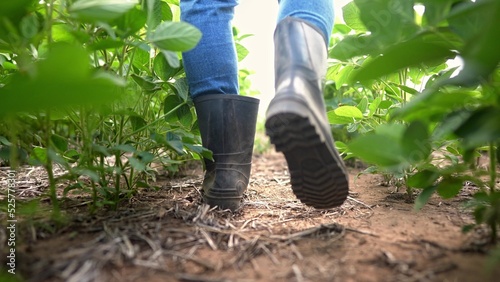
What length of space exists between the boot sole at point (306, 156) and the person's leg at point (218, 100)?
234 mm

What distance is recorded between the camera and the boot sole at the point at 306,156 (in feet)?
2.41

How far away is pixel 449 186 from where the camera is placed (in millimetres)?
764

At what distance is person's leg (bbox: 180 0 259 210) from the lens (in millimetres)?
1011

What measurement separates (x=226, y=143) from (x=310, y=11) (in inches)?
16.1

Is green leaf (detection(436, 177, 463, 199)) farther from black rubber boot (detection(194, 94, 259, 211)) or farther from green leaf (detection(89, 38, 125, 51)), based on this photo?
green leaf (detection(89, 38, 125, 51))

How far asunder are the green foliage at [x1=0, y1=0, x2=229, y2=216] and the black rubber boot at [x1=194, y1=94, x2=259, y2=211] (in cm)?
8

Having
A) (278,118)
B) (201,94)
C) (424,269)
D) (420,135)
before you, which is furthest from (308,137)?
(201,94)

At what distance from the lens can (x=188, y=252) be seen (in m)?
0.67

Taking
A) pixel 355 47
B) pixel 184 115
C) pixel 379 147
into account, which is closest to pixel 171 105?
pixel 184 115

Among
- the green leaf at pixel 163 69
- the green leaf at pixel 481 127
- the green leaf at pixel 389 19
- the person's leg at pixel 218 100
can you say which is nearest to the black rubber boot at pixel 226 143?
the person's leg at pixel 218 100

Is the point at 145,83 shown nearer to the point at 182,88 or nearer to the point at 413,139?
the point at 182,88

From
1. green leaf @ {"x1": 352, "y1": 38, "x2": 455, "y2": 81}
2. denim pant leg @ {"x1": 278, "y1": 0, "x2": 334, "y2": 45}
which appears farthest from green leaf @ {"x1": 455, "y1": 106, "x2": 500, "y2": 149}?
denim pant leg @ {"x1": 278, "y1": 0, "x2": 334, "y2": 45}

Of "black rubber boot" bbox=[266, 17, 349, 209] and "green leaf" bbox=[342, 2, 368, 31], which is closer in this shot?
"black rubber boot" bbox=[266, 17, 349, 209]

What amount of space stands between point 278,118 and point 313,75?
15cm
